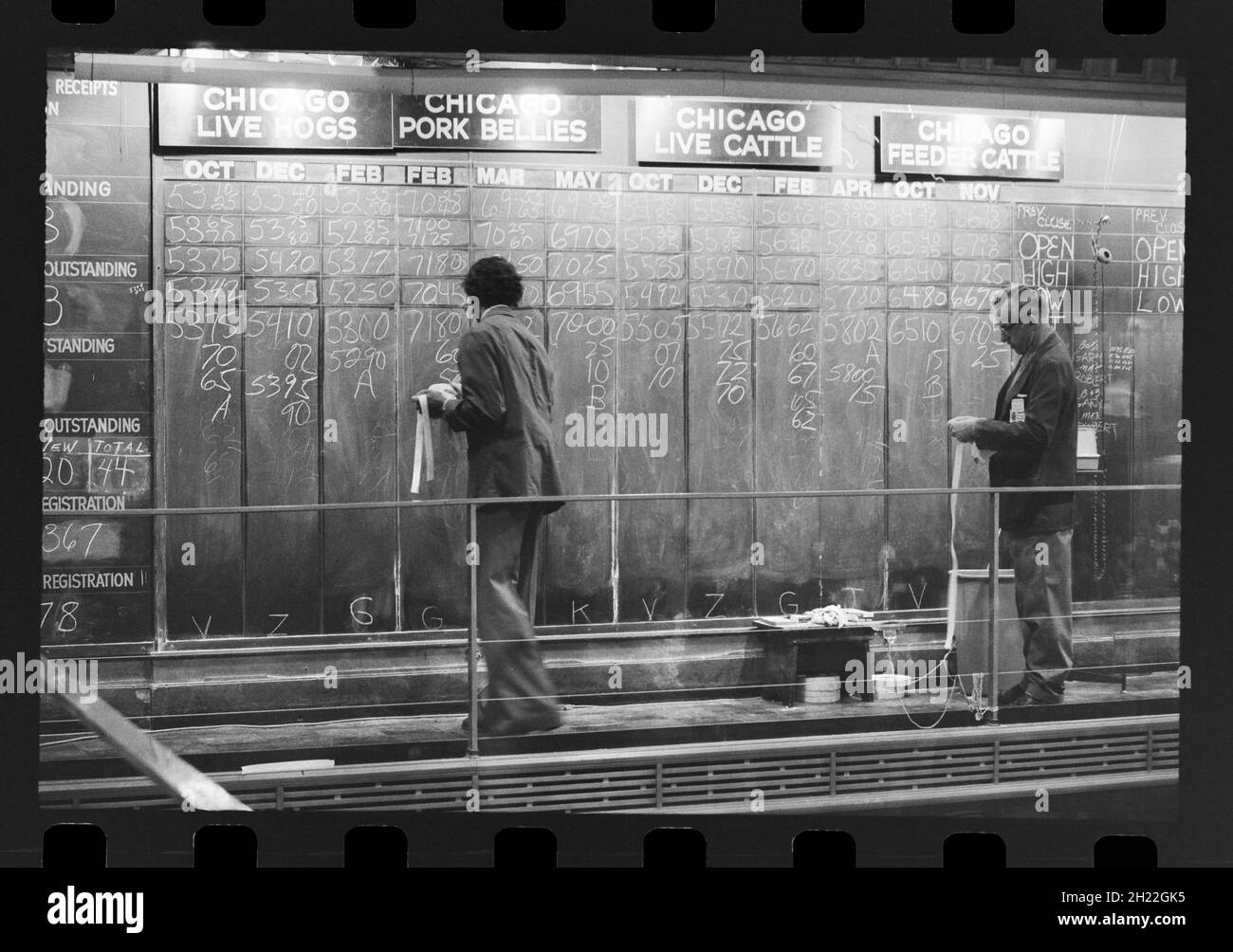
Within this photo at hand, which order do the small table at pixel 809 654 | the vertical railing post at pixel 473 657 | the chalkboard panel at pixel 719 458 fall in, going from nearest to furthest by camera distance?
the vertical railing post at pixel 473 657
the small table at pixel 809 654
the chalkboard panel at pixel 719 458

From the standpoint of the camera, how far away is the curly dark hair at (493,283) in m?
6.85

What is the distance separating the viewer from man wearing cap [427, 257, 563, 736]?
255 inches

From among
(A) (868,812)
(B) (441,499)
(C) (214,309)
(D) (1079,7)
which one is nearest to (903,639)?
(A) (868,812)

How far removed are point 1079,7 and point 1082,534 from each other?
2.21m

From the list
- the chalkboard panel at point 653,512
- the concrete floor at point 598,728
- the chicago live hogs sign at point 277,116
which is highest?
the chicago live hogs sign at point 277,116

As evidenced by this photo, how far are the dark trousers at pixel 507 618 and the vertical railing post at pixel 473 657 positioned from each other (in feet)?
0.08

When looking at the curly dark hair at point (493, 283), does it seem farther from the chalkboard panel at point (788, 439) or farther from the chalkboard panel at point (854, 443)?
the chalkboard panel at point (854, 443)

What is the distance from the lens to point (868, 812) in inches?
258

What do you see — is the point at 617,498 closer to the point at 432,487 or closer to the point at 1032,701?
the point at 432,487

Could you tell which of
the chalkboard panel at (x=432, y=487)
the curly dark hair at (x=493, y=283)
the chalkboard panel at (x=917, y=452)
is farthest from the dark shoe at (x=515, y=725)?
the curly dark hair at (x=493, y=283)

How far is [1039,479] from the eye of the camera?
692cm

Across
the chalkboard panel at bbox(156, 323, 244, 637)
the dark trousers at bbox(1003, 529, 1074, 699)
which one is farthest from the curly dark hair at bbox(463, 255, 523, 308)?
the dark trousers at bbox(1003, 529, 1074, 699)

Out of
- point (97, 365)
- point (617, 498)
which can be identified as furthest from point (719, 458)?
point (97, 365)
